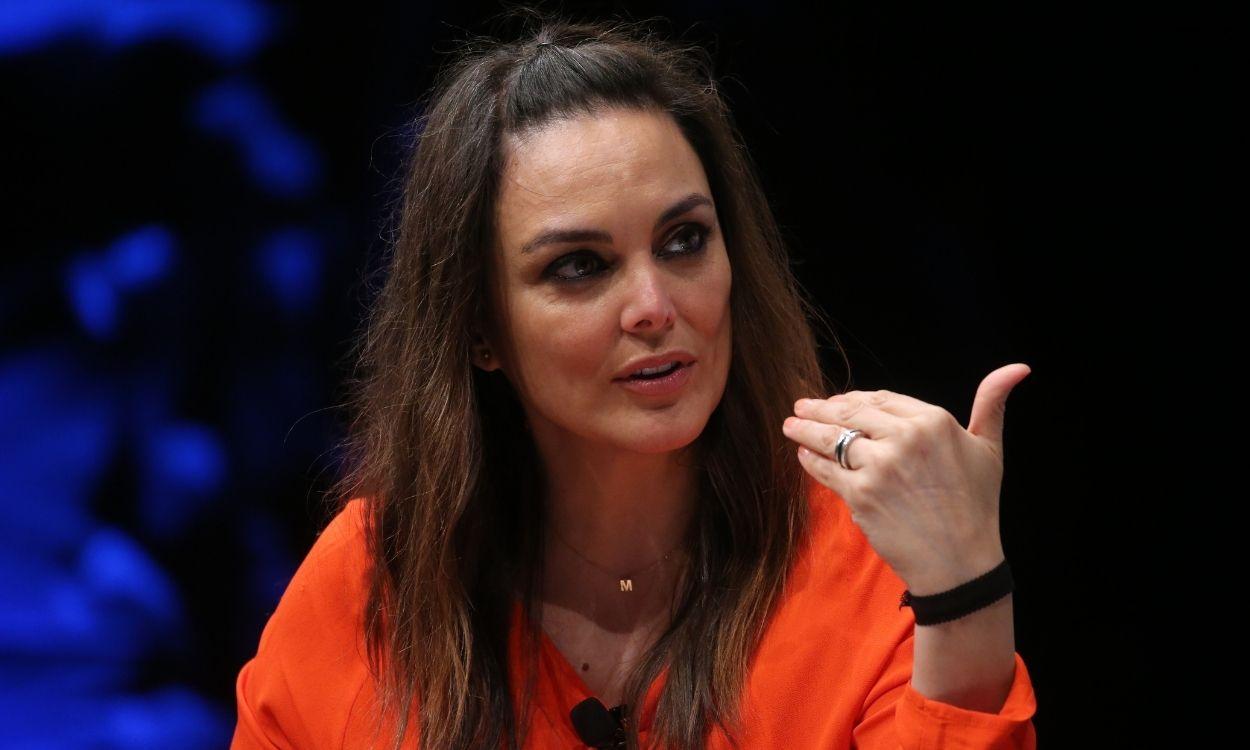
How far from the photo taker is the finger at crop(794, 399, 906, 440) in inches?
58.7

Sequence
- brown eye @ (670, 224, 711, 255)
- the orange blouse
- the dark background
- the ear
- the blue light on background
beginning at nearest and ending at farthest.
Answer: the orange blouse → brown eye @ (670, 224, 711, 255) → the ear → the dark background → the blue light on background

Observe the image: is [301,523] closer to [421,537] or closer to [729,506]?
[421,537]

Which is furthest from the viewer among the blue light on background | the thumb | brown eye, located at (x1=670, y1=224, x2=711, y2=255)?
Result: the blue light on background

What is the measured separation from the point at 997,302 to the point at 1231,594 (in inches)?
21.1

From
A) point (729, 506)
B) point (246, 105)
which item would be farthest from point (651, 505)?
point (246, 105)

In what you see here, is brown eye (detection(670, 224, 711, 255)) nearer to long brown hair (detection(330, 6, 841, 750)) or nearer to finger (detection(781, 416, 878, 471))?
long brown hair (detection(330, 6, 841, 750))

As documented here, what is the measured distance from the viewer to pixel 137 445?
2.51m

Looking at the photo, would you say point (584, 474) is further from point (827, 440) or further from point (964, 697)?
point (964, 697)

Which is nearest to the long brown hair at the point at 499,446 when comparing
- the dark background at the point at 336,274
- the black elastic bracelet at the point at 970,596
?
the dark background at the point at 336,274

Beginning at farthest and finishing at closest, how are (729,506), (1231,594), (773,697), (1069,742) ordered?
(1069,742)
(1231,594)
(729,506)
(773,697)

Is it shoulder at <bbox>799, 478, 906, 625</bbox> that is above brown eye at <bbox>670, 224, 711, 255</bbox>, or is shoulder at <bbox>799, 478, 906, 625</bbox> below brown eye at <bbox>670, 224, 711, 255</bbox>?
below

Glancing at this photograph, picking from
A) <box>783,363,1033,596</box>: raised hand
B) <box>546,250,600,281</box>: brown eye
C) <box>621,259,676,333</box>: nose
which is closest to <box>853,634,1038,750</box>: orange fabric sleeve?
<box>783,363,1033,596</box>: raised hand

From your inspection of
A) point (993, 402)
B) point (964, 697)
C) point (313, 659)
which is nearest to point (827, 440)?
point (993, 402)

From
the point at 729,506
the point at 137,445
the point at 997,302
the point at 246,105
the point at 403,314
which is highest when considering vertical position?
the point at 246,105
